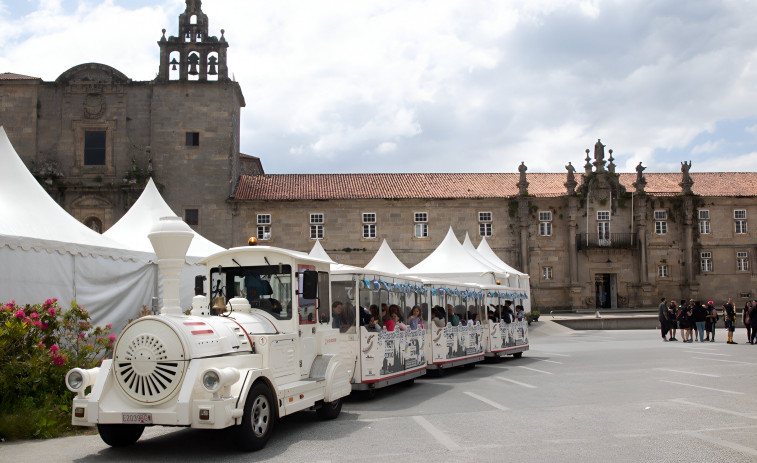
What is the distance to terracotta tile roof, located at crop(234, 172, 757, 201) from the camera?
4166 cm

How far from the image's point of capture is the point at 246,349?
852 centimetres

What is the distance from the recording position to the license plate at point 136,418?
754cm

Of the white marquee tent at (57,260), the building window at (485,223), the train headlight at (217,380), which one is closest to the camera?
the train headlight at (217,380)

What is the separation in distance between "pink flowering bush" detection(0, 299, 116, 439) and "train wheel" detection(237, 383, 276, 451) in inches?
126

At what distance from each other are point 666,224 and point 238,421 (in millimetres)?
41380

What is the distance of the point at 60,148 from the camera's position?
38.9 metres

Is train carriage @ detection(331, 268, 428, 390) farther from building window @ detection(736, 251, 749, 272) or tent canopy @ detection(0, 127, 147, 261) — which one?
building window @ detection(736, 251, 749, 272)

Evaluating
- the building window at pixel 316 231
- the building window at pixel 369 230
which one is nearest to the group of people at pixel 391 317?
the building window at pixel 369 230

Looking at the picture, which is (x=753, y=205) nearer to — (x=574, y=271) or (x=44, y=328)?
(x=574, y=271)

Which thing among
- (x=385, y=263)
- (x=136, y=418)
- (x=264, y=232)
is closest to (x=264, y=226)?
(x=264, y=232)

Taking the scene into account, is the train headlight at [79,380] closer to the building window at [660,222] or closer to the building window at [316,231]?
the building window at [316,231]

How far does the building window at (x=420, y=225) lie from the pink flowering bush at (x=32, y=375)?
105 feet

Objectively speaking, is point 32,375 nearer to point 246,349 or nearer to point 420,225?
point 246,349

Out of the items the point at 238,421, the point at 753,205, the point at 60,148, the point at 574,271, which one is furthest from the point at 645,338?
the point at 60,148
